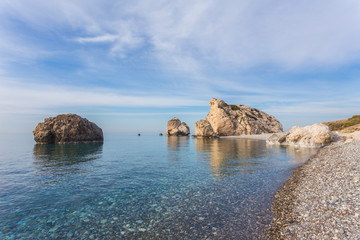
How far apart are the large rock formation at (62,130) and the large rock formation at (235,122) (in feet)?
196

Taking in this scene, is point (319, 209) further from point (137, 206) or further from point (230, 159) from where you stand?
point (230, 159)

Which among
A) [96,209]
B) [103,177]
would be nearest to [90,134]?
[103,177]

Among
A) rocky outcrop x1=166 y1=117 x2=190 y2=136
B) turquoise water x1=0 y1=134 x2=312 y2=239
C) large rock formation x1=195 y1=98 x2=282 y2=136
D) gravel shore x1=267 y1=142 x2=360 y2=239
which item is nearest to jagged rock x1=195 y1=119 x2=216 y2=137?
large rock formation x1=195 y1=98 x2=282 y2=136

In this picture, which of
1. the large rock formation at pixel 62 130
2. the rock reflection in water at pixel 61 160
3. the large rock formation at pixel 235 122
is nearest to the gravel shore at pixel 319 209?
the rock reflection in water at pixel 61 160

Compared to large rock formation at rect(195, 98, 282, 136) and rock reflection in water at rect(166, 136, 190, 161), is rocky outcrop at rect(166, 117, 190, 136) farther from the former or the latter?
rock reflection in water at rect(166, 136, 190, 161)

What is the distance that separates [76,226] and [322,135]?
49.0 metres

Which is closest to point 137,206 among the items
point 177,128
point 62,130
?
point 62,130

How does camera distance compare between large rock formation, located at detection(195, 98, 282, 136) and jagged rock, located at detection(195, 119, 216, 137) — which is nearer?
jagged rock, located at detection(195, 119, 216, 137)

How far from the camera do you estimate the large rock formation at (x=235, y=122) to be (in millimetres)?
111875

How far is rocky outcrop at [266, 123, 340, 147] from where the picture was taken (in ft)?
134

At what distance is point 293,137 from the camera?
153 ft

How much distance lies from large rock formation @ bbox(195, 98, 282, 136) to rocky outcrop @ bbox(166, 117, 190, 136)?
1827 cm

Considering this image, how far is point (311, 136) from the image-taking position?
4256 centimetres

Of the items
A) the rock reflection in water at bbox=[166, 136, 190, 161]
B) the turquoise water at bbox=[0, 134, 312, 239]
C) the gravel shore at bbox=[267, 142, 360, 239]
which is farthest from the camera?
the rock reflection in water at bbox=[166, 136, 190, 161]
